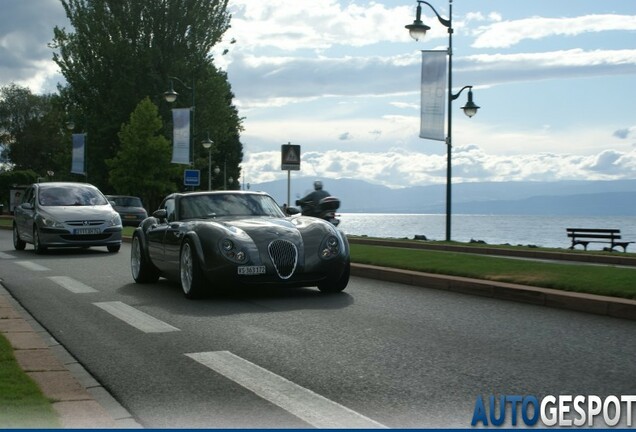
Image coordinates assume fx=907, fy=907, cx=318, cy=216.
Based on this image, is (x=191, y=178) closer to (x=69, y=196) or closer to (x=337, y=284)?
(x=69, y=196)

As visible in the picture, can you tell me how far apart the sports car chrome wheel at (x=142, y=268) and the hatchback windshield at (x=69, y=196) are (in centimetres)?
887

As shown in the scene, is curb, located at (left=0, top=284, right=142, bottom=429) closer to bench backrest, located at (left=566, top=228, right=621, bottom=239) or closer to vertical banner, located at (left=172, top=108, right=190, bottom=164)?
bench backrest, located at (left=566, top=228, right=621, bottom=239)

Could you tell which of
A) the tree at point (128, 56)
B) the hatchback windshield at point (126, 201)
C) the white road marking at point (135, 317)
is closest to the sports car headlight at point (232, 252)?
the white road marking at point (135, 317)

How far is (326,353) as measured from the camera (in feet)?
23.0

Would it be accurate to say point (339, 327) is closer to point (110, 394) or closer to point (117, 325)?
point (117, 325)

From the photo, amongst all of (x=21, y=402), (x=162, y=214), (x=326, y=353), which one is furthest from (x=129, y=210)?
(x=21, y=402)

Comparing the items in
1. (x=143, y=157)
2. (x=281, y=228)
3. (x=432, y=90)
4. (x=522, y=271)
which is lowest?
(x=522, y=271)

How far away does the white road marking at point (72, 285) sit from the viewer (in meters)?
12.2

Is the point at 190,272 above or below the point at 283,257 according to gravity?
below

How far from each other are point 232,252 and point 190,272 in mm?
725

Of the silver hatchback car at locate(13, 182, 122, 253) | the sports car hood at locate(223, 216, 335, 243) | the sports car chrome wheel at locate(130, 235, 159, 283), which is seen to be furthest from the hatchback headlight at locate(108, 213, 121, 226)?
the sports car hood at locate(223, 216, 335, 243)

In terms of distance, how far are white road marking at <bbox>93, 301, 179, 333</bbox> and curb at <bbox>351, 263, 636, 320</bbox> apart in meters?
4.32

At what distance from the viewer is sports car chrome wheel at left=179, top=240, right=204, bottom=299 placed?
422 inches

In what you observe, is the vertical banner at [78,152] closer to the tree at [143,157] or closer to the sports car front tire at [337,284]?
the tree at [143,157]
